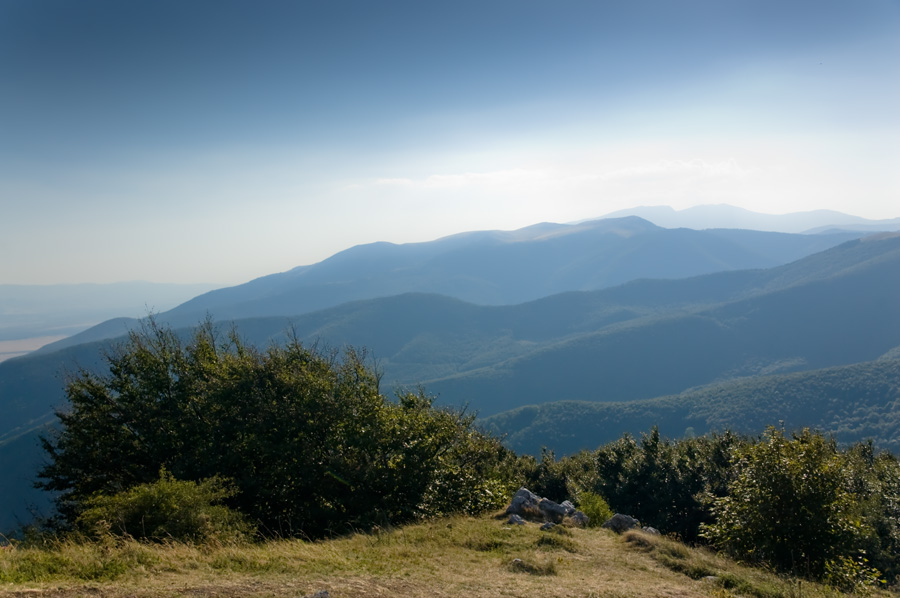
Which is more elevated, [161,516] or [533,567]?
[161,516]

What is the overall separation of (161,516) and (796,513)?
2016 cm

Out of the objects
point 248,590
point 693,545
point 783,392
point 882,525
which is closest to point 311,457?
point 248,590

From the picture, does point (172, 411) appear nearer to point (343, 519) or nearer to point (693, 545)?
point (343, 519)

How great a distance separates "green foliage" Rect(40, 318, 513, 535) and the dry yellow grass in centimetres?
337

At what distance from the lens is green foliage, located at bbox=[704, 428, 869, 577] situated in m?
15.4

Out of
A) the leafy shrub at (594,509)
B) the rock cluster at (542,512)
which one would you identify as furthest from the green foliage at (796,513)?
the leafy shrub at (594,509)

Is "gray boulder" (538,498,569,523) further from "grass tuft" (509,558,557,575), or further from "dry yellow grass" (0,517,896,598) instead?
"grass tuft" (509,558,557,575)

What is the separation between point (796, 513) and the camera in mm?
15633

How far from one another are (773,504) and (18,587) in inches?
814

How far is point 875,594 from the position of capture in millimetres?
13867

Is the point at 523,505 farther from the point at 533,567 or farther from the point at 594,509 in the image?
A: the point at 533,567

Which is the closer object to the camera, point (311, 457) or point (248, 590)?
point (248, 590)

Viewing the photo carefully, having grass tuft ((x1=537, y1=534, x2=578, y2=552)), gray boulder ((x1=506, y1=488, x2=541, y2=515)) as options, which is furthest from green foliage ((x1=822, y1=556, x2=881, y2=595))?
gray boulder ((x1=506, y1=488, x2=541, y2=515))

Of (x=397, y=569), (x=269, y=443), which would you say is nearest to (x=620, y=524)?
(x=397, y=569)
